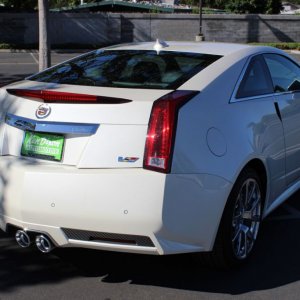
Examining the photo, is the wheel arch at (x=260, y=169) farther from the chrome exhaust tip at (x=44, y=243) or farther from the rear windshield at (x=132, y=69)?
the chrome exhaust tip at (x=44, y=243)

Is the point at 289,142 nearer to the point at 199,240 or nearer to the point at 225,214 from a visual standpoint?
the point at 225,214

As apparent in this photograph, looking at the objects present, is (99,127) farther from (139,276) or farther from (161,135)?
(139,276)

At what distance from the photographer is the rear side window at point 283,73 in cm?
461


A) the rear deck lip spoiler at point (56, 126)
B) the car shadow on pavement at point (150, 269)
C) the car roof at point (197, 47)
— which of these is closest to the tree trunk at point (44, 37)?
the car roof at point (197, 47)

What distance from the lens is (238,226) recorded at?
3.88 metres

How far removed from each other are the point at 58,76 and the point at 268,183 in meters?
1.82

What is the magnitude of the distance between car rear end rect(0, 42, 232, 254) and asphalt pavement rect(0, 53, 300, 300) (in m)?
0.37

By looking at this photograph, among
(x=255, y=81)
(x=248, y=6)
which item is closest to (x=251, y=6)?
(x=248, y=6)

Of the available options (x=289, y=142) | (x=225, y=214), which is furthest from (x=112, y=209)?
(x=289, y=142)

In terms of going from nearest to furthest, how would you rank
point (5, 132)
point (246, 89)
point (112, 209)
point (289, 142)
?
point (112, 209) → point (5, 132) → point (246, 89) → point (289, 142)

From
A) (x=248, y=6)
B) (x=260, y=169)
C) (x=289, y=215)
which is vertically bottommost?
(x=289, y=215)

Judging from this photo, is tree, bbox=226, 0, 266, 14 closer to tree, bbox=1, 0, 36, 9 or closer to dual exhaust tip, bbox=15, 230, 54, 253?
tree, bbox=1, 0, 36, 9

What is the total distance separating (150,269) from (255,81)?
5.40 feet

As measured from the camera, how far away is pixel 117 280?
12.3 ft
